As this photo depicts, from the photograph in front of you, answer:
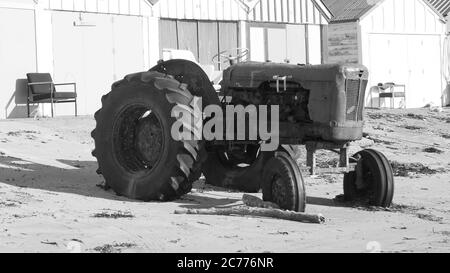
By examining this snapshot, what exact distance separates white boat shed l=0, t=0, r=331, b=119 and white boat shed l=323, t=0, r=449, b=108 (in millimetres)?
2531

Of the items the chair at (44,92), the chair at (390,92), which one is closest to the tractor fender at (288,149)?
the chair at (44,92)

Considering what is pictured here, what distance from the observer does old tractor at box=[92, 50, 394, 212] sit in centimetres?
1002

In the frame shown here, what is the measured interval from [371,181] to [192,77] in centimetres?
257

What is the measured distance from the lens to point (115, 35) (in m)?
21.7

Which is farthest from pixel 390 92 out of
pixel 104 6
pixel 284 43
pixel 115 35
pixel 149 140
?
pixel 149 140

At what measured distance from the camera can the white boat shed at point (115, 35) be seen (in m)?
19.7

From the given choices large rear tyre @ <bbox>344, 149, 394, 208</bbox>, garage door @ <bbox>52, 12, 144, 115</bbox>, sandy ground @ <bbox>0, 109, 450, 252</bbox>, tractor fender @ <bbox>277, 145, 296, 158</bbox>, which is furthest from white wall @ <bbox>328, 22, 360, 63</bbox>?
large rear tyre @ <bbox>344, 149, 394, 208</bbox>

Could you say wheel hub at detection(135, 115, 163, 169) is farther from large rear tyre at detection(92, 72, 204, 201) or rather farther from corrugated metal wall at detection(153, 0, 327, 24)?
corrugated metal wall at detection(153, 0, 327, 24)

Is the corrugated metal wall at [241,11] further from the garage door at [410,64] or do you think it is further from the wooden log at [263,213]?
the wooden log at [263,213]

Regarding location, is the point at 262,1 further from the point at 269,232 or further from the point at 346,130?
the point at 269,232

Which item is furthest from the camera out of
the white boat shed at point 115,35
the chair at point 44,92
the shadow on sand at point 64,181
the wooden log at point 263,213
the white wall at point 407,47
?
the white wall at point 407,47

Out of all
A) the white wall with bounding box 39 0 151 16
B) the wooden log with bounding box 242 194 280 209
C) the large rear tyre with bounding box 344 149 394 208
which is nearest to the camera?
the wooden log with bounding box 242 194 280 209

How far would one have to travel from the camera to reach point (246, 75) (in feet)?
34.9

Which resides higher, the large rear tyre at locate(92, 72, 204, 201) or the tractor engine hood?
the tractor engine hood
